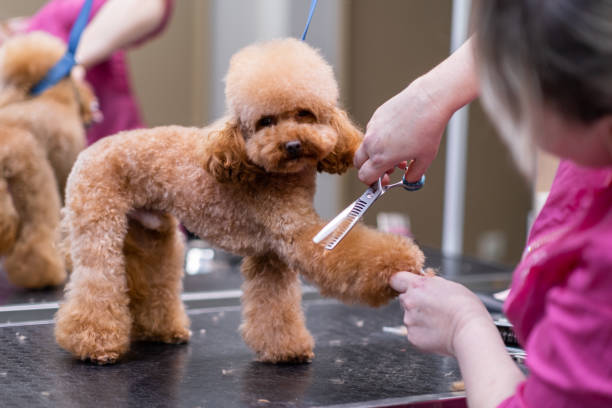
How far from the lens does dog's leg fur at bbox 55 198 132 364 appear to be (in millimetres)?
665

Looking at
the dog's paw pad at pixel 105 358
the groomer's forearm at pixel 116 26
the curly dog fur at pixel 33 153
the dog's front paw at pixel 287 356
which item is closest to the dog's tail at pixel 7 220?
the curly dog fur at pixel 33 153

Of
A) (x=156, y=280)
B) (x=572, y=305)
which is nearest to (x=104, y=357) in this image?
(x=156, y=280)

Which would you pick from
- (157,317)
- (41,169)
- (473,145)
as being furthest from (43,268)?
(473,145)

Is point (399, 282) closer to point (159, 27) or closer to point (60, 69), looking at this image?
point (60, 69)

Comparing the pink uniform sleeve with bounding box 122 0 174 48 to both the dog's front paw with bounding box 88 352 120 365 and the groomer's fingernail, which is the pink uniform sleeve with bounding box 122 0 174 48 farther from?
the groomer's fingernail

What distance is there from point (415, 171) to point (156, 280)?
1.06 ft

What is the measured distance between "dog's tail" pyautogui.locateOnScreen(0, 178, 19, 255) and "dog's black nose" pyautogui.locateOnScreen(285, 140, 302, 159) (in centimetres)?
58

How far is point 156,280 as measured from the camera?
75cm

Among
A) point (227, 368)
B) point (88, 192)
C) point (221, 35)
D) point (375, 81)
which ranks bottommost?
point (227, 368)

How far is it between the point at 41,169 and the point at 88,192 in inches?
14.8

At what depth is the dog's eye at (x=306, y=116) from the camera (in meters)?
0.59

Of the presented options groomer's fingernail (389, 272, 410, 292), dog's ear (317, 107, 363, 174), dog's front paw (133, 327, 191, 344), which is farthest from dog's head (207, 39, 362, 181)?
dog's front paw (133, 327, 191, 344)

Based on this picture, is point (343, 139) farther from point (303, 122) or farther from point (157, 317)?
point (157, 317)

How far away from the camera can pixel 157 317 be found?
76 centimetres
